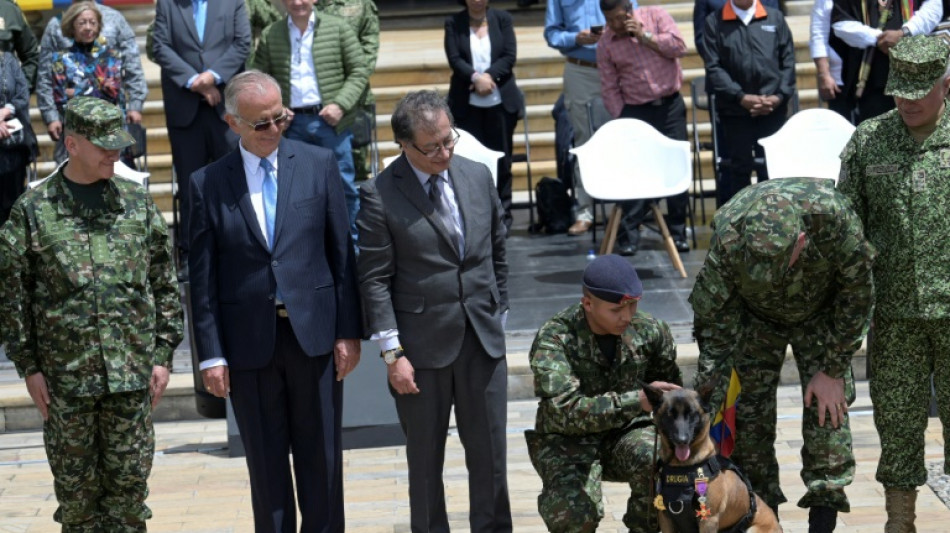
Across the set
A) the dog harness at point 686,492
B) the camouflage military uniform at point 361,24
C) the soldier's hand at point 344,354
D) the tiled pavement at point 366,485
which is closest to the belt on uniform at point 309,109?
the camouflage military uniform at point 361,24

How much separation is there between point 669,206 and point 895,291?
5117 mm

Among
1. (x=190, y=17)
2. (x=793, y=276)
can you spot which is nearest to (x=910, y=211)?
(x=793, y=276)

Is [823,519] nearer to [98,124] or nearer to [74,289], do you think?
[74,289]

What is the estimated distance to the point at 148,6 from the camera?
14344 mm

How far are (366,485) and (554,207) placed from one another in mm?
4708

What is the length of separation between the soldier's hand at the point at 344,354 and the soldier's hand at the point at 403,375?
0.14 meters

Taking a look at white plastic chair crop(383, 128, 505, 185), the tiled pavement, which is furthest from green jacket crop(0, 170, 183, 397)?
white plastic chair crop(383, 128, 505, 185)

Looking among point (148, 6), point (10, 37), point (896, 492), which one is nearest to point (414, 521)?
point (896, 492)

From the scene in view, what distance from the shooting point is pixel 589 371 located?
5477 millimetres

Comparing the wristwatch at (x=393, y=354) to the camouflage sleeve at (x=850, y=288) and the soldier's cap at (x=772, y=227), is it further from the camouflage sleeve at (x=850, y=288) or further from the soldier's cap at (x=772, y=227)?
the camouflage sleeve at (x=850, y=288)

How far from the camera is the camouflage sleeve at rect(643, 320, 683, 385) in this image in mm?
5496

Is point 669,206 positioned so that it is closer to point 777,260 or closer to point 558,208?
point 558,208

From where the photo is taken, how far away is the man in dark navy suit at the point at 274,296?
17.3 ft

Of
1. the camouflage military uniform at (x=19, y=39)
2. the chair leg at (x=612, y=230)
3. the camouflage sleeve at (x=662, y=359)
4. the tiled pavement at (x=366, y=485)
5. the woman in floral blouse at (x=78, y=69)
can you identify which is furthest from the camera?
the camouflage military uniform at (x=19, y=39)
